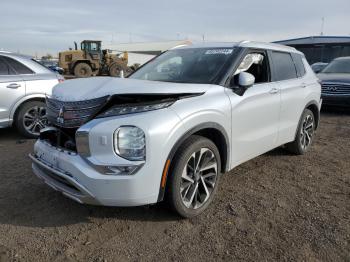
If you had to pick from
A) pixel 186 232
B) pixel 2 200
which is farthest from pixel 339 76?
pixel 2 200

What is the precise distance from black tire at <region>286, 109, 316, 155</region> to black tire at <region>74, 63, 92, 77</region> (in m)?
21.0

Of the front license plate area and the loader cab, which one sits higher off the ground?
the loader cab

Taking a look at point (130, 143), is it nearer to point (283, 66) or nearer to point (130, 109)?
point (130, 109)

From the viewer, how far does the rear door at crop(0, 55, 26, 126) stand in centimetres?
596

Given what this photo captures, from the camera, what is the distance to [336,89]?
9562mm

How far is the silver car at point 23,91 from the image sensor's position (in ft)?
19.8

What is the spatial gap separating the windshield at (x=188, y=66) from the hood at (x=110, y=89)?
1.21ft

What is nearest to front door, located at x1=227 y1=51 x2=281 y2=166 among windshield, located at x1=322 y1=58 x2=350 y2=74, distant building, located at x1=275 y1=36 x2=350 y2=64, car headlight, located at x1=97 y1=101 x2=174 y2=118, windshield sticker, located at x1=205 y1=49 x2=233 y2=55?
windshield sticker, located at x1=205 y1=49 x2=233 y2=55

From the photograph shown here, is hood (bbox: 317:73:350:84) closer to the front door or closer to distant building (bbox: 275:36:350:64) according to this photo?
the front door

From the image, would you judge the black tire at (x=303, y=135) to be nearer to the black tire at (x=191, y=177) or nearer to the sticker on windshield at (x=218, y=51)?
the sticker on windshield at (x=218, y=51)

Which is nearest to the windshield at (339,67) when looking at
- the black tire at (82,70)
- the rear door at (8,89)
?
the rear door at (8,89)

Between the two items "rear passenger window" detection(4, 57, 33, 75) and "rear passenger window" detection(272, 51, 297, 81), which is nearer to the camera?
"rear passenger window" detection(272, 51, 297, 81)

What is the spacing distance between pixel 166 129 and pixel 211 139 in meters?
0.87

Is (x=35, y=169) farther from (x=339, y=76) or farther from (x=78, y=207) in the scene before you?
(x=339, y=76)
